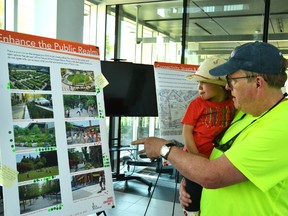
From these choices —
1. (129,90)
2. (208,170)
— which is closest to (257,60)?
(208,170)

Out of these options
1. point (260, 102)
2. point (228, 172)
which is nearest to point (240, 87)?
point (260, 102)

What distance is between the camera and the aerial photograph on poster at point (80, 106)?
1630mm

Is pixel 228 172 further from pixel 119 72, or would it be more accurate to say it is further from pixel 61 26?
pixel 61 26

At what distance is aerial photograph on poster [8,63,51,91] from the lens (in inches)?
55.7

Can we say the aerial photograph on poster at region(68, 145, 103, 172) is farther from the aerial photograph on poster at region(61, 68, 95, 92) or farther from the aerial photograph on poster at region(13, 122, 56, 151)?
the aerial photograph on poster at region(61, 68, 95, 92)

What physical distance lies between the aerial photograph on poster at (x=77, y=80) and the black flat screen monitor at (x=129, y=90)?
145 centimetres

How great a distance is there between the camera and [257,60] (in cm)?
106

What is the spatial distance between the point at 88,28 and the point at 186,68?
282cm

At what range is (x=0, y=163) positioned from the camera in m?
1.33

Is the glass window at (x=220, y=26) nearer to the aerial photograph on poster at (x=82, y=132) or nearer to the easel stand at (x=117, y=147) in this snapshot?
the easel stand at (x=117, y=147)

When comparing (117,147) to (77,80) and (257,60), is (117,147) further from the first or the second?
(257,60)

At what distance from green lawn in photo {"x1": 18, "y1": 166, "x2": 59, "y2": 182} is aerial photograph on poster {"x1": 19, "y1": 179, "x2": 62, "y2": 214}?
0.04 meters

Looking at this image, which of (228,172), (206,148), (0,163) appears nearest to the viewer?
(228,172)

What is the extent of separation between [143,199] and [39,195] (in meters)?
2.65
